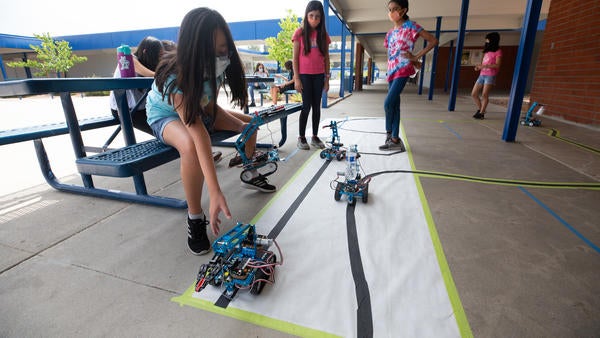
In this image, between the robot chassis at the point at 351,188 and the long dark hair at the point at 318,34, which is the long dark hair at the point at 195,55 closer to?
the robot chassis at the point at 351,188

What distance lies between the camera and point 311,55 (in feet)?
10.9

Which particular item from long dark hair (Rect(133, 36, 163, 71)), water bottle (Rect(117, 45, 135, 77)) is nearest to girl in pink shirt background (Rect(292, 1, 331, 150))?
long dark hair (Rect(133, 36, 163, 71))

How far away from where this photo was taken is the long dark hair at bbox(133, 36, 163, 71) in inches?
111

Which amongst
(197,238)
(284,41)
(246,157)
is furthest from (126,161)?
(284,41)

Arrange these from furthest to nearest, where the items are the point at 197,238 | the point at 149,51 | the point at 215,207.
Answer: the point at 149,51, the point at 197,238, the point at 215,207

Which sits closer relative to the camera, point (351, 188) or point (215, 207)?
point (215, 207)

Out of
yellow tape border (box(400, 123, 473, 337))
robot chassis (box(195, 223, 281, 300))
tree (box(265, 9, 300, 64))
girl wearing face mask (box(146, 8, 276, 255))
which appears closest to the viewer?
yellow tape border (box(400, 123, 473, 337))

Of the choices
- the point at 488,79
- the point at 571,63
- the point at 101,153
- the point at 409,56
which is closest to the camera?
the point at 101,153

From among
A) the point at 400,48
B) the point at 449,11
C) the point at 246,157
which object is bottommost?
the point at 246,157

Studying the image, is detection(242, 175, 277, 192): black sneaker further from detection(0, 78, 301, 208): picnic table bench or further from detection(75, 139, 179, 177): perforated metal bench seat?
detection(75, 139, 179, 177): perforated metal bench seat

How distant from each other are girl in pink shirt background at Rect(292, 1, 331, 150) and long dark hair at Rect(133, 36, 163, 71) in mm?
1455

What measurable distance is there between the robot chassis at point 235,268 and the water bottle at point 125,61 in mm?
1867

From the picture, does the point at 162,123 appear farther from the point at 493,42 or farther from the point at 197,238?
the point at 493,42

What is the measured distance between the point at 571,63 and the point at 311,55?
536 centimetres
